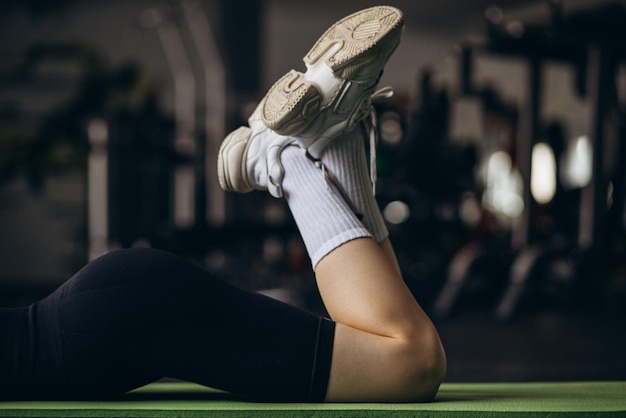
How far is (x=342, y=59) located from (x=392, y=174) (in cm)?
256

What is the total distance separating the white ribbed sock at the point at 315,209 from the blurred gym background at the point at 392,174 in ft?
3.59

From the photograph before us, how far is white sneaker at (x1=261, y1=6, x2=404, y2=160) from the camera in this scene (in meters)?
0.99

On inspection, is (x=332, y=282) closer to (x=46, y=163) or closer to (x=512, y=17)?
(x=512, y=17)

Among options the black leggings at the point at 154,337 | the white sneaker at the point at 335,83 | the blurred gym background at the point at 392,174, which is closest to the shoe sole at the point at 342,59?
the white sneaker at the point at 335,83

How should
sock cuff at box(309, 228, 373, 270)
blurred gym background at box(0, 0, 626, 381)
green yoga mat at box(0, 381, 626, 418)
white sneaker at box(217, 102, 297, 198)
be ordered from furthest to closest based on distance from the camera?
blurred gym background at box(0, 0, 626, 381) → white sneaker at box(217, 102, 297, 198) → sock cuff at box(309, 228, 373, 270) → green yoga mat at box(0, 381, 626, 418)

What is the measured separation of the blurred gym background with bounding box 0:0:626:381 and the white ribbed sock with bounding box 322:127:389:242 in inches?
40.4

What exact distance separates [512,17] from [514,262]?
47.2 inches

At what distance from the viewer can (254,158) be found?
1.07 meters

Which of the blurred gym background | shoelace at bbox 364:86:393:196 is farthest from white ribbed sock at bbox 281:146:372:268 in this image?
the blurred gym background

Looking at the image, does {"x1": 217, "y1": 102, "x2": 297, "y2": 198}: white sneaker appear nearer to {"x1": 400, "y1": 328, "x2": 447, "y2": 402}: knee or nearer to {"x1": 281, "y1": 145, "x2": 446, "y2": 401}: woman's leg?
{"x1": 281, "y1": 145, "x2": 446, "y2": 401}: woman's leg

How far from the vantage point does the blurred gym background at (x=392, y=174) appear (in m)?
3.10

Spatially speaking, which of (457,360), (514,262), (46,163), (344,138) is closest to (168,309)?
(344,138)

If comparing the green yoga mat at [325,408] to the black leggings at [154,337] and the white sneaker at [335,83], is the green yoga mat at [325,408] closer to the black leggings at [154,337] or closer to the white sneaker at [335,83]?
the black leggings at [154,337]

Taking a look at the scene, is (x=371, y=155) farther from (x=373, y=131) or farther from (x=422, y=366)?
(x=422, y=366)
